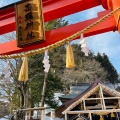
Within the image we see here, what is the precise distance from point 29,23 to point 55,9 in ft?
1.90

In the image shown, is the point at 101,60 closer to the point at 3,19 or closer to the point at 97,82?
the point at 97,82

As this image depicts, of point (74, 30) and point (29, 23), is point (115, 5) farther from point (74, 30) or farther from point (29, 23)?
point (29, 23)

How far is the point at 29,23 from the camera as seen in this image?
311 cm

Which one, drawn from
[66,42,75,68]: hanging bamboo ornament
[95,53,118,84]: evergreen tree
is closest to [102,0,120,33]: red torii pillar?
[66,42,75,68]: hanging bamboo ornament

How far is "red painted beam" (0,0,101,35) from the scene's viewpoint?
313 cm

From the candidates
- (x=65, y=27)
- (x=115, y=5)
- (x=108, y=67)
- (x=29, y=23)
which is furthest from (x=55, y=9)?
(x=108, y=67)

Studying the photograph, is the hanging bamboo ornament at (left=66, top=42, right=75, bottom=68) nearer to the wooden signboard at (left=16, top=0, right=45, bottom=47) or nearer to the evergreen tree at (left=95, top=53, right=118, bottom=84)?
the wooden signboard at (left=16, top=0, right=45, bottom=47)

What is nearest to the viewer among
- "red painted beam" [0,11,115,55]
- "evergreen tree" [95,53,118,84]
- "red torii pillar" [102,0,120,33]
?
"red torii pillar" [102,0,120,33]

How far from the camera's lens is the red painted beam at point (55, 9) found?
3131 mm

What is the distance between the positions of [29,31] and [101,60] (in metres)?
30.1

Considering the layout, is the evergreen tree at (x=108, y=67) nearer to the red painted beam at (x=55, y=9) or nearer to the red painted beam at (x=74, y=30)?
the red painted beam at (x=55, y=9)

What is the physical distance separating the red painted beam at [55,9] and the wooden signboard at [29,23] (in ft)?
0.79

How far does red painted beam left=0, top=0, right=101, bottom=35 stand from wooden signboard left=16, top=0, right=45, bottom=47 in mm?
241

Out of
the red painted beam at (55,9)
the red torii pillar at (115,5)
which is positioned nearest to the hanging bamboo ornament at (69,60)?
the red torii pillar at (115,5)
